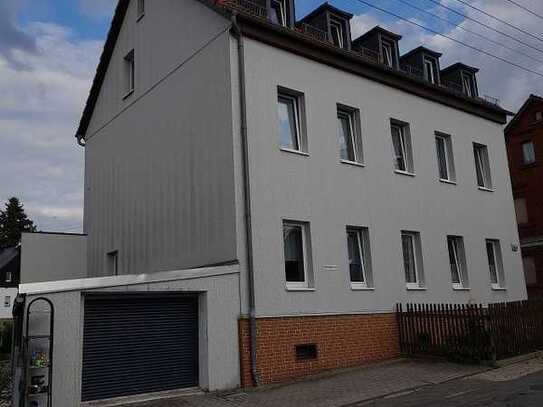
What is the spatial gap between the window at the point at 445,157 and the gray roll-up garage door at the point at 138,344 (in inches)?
401

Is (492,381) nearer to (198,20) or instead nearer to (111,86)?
(198,20)

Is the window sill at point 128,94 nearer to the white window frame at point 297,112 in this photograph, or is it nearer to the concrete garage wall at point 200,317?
the white window frame at point 297,112

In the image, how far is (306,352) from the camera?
13055 mm

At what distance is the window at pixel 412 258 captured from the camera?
16469mm

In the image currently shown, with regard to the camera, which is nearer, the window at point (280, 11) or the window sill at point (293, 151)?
the window sill at point (293, 151)

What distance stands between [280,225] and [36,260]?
9825 millimetres

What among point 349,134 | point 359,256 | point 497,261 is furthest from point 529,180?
point 359,256

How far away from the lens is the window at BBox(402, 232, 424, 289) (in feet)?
54.0

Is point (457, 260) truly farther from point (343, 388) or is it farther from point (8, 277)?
point (8, 277)

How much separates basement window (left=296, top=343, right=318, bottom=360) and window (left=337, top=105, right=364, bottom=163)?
16.9ft

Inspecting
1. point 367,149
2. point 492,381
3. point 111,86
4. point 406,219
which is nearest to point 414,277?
point 406,219

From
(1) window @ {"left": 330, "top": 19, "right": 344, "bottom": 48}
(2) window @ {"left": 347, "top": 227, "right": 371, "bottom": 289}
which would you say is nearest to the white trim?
(2) window @ {"left": 347, "top": 227, "right": 371, "bottom": 289}

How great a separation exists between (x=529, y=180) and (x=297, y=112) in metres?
22.9

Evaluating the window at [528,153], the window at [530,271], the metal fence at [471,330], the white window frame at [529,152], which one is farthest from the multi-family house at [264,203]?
the window at [528,153]
